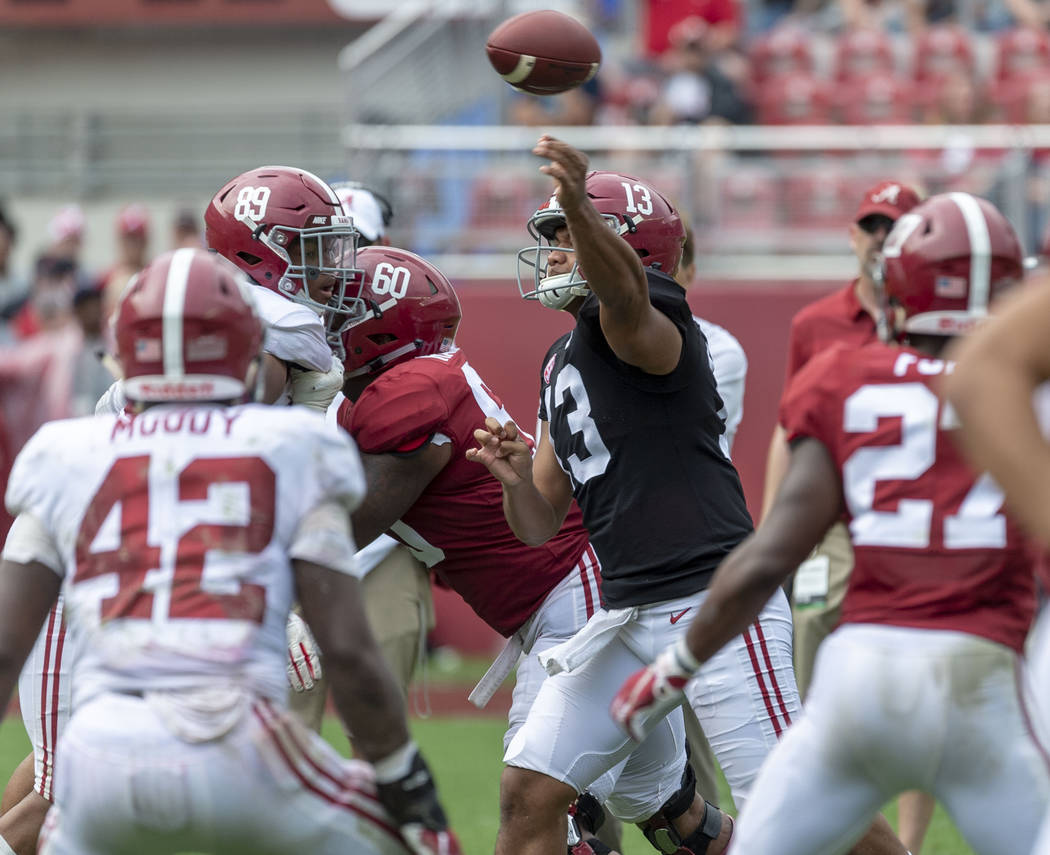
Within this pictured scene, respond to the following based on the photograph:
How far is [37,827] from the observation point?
4547 millimetres

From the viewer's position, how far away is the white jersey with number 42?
116 inches

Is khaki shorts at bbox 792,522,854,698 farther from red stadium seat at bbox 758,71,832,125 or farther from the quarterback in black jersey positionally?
red stadium seat at bbox 758,71,832,125

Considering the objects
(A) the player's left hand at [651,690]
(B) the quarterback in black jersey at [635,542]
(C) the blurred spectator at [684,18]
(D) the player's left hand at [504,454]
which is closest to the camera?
(A) the player's left hand at [651,690]

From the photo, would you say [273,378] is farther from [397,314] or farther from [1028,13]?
[1028,13]

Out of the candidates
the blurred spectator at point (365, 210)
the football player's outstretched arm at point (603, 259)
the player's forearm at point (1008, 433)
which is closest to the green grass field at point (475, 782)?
the blurred spectator at point (365, 210)

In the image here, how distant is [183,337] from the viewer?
3.11 meters

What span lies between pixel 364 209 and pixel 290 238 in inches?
64.4

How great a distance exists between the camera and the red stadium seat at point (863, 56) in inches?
472

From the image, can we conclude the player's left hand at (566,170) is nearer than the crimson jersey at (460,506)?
Yes

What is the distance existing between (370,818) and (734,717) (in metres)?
1.30

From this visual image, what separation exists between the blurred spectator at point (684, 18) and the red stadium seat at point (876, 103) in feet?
3.77

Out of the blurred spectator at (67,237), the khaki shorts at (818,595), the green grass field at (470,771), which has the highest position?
the blurred spectator at (67,237)

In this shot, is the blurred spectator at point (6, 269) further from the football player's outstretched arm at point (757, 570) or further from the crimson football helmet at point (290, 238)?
the football player's outstretched arm at point (757, 570)

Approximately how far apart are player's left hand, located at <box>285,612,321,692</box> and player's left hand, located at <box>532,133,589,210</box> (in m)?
1.21
